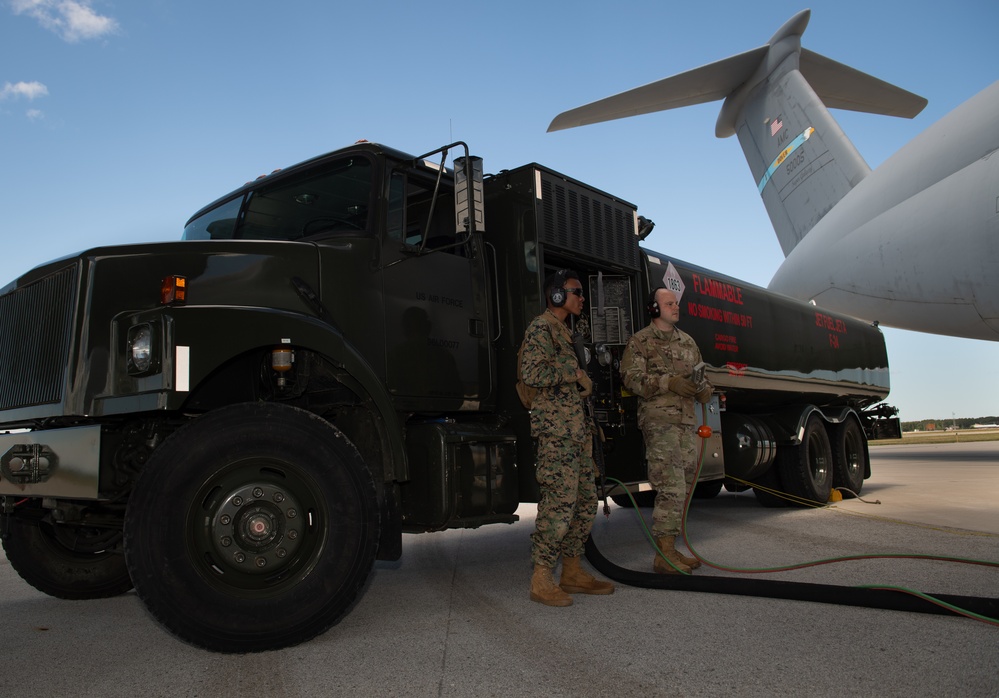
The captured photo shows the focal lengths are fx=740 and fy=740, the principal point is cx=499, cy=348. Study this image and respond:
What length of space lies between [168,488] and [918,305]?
676 inches

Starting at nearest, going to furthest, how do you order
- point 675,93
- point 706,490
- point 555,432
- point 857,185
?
point 555,432 < point 706,490 < point 857,185 < point 675,93

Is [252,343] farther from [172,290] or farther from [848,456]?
[848,456]

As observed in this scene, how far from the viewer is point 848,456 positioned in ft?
34.0

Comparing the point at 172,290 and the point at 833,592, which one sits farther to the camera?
the point at 833,592

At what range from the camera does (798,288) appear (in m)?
20.0

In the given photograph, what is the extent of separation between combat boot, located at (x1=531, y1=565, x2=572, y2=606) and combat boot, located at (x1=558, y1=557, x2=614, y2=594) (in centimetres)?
26

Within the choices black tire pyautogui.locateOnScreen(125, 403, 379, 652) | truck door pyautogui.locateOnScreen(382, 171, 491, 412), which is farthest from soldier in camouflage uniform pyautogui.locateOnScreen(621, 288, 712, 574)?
black tire pyautogui.locateOnScreen(125, 403, 379, 652)

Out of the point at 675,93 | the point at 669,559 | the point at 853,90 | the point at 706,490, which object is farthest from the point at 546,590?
the point at 853,90

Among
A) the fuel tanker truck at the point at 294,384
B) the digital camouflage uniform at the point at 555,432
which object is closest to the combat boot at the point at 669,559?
the fuel tanker truck at the point at 294,384

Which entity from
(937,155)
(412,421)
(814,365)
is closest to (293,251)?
(412,421)

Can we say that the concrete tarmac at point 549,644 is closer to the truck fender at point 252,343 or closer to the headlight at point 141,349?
the truck fender at point 252,343

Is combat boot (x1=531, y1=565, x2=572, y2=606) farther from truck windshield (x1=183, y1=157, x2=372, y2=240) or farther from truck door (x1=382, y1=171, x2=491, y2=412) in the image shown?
truck windshield (x1=183, y1=157, x2=372, y2=240)

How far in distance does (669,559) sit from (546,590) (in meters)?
1.23

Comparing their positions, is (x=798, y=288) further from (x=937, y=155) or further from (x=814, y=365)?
(x=814, y=365)
